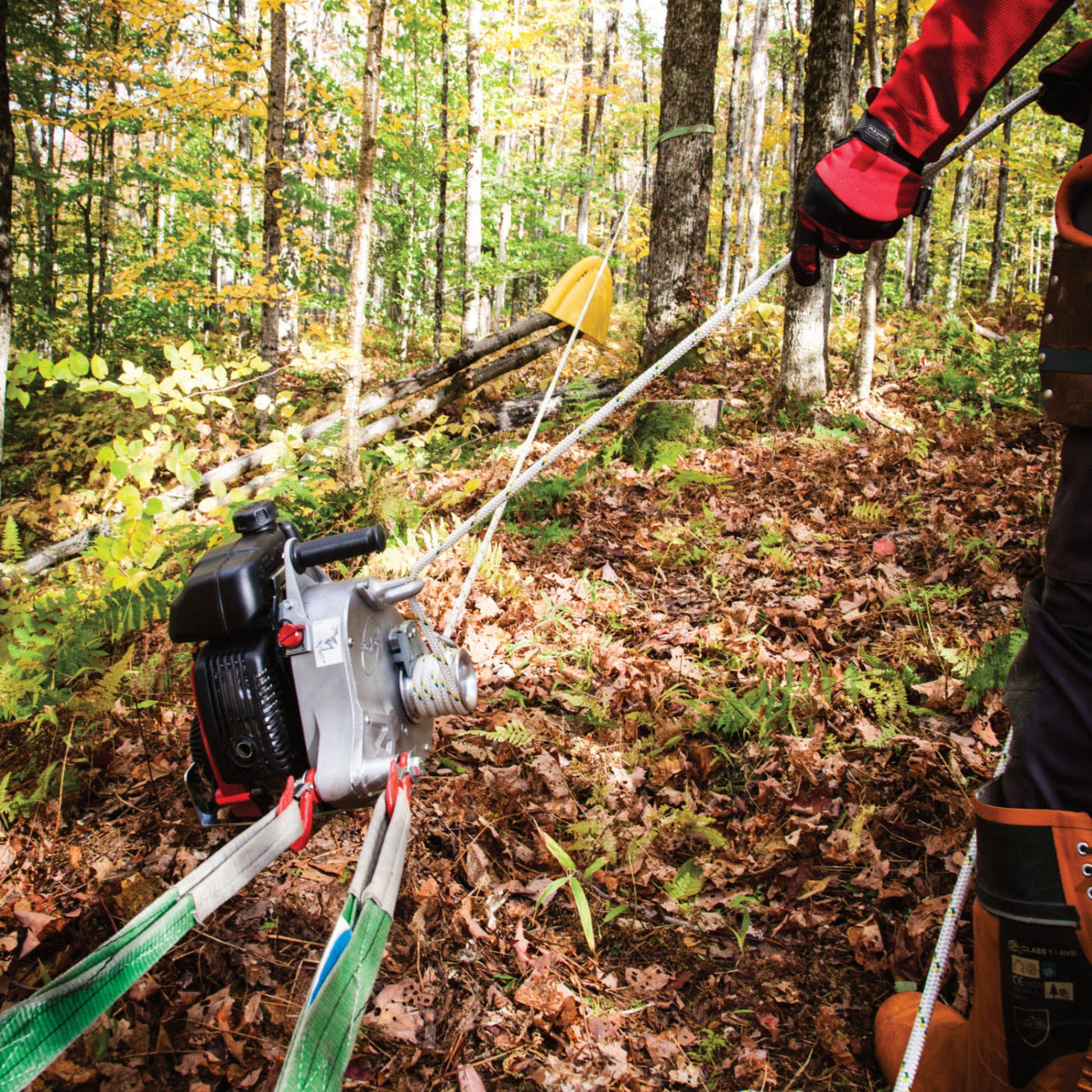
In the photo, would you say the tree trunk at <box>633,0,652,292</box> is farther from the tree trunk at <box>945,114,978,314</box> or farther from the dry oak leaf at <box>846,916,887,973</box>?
the dry oak leaf at <box>846,916,887,973</box>

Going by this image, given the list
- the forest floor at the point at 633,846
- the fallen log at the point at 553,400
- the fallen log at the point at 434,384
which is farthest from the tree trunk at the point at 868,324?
the fallen log at the point at 434,384

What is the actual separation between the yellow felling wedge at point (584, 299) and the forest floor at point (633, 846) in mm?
1638

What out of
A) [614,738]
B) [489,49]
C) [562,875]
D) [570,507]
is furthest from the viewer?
[489,49]

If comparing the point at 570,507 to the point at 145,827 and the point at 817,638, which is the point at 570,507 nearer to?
the point at 817,638

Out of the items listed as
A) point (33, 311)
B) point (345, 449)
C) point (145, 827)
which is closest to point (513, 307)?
point (33, 311)

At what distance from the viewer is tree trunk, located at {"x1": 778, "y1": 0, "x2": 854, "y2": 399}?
639cm

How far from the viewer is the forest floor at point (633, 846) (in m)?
2.02

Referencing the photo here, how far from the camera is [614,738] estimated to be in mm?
3158

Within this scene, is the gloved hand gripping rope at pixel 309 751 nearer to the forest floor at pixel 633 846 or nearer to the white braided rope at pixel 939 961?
the white braided rope at pixel 939 961

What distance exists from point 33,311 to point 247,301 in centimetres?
558

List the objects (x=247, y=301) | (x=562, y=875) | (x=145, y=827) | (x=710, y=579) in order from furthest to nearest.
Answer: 1. (x=247, y=301)
2. (x=710, y=579)
3. (x=145, y=827)
4. (x=562, y=875)

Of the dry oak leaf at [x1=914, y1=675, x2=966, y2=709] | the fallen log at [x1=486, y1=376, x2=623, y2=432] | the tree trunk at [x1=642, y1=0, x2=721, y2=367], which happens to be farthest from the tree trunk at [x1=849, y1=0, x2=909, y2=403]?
the dry oak leaf at [x1=914, y1=675, x2=966, y2=709]

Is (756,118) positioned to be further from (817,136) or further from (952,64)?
(952,64)

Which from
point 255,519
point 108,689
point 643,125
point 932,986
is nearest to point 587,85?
point 643,125
